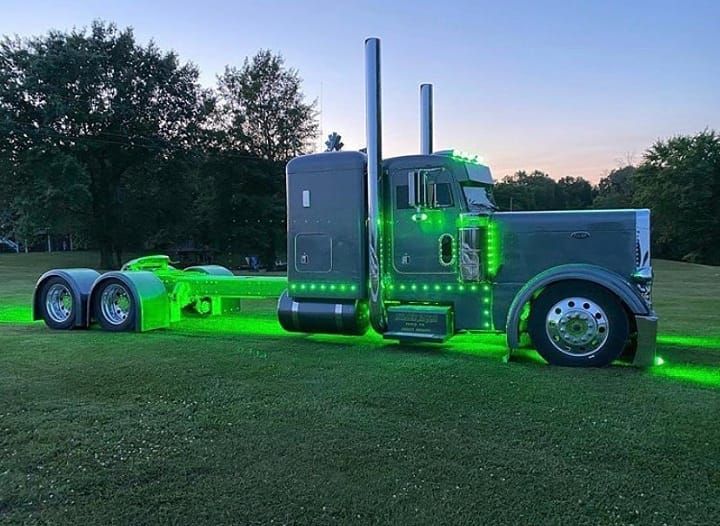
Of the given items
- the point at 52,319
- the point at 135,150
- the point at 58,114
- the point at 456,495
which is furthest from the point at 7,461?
the point at 135,150

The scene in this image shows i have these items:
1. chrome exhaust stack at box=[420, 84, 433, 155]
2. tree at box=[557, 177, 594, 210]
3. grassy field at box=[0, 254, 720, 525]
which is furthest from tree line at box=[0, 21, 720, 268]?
grassy field at box=[0, 254, 720, 525]

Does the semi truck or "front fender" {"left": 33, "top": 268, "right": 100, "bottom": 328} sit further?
"front fender" {"left": 33, "top": 268, "right": 100, "bottom": 328}

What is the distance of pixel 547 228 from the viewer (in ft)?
22.7

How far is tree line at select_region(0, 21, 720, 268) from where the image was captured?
3022 centimetres

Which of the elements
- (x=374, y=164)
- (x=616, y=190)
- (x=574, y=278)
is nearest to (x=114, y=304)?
(x=374, y=164)

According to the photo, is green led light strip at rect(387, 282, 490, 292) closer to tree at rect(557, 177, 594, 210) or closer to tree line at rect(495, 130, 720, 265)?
tree line at rect(495, 130, 720, 265)

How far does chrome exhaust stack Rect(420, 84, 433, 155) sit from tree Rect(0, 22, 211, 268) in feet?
84.4

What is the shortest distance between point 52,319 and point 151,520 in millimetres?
7960

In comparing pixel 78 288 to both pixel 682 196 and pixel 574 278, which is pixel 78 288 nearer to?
pixel 574 278

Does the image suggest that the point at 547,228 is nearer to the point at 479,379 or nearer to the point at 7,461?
the point at 479,379

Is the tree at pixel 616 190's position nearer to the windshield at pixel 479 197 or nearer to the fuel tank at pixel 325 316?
the windshield at pixel 479 197

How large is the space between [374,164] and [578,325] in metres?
3.11

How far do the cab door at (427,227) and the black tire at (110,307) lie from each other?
4.44 metres

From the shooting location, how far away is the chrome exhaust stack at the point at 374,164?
7.41 meters
